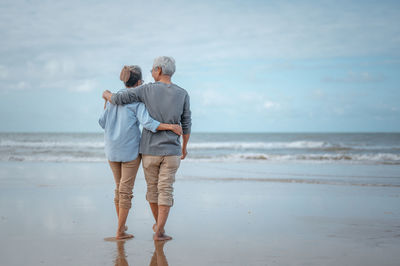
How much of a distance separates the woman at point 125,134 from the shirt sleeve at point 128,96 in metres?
0.07

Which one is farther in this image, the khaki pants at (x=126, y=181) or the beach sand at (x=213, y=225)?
the khaki pants at (x=126, y=181)

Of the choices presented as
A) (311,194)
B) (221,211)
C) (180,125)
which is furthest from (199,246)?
(311,194)

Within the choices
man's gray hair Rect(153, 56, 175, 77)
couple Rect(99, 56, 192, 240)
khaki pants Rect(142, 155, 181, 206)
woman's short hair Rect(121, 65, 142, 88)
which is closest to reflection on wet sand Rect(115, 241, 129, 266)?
couple Rect(99, 56, 192, 240)

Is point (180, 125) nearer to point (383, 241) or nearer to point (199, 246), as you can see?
point (199, 246)

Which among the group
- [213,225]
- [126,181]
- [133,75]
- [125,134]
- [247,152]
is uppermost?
[133,75]

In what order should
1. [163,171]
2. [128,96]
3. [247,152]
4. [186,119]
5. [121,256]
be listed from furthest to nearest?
[247,152]
[186,119]
[163,171]
[128,96]
[121,256]

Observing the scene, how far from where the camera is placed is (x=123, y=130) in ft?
10.6

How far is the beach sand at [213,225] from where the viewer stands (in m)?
2.88

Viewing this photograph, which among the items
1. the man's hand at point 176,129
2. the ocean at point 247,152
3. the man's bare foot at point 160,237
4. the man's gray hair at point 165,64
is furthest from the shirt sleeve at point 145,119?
the ocean at point 247,152

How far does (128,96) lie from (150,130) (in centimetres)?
36

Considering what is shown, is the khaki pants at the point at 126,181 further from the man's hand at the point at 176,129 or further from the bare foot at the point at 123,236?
the man's hand at the point at 176,129

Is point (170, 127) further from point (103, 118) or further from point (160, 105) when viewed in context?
point (103, 118)

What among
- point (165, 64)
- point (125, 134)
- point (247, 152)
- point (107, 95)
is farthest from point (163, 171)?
point (247, 152)

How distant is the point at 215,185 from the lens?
6.89 metres
